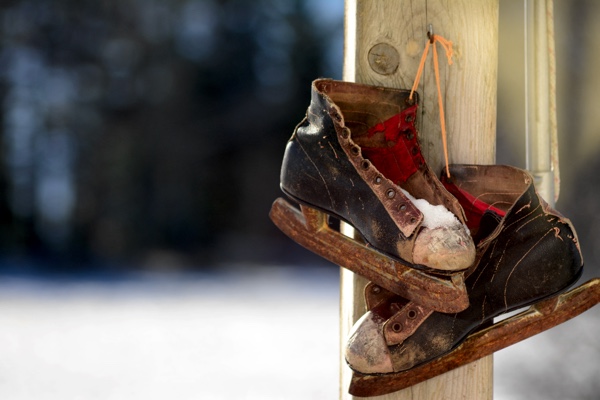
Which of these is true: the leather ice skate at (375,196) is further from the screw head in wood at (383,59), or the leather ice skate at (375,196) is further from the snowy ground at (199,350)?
the snowy ground at (199,350)

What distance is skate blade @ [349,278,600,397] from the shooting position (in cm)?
113

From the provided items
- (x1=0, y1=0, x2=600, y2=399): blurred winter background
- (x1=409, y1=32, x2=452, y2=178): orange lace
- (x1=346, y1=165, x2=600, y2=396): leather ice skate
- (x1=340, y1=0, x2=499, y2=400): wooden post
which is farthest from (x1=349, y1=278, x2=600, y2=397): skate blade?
(x1=0, y1=0, x2=600, y2=399): blurred winter background

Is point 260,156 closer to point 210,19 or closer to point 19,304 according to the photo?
point 210,19

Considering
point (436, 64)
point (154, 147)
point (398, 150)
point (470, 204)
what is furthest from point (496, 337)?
point (154, 147)

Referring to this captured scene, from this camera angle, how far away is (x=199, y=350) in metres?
3.88

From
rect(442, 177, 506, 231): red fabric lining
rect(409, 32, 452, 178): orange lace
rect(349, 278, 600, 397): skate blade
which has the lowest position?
rect(349, 278, 600, 397): skate blade

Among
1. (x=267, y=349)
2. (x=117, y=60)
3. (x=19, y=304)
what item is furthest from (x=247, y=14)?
(x=267, y=349)

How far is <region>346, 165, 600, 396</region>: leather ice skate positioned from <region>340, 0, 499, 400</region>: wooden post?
0.12 metres

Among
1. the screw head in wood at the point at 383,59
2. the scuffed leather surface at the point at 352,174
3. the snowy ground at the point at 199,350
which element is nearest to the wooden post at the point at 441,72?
the screw head in wood at the point at 383,59

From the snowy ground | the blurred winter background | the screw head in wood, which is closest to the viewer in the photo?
the screw head in wood

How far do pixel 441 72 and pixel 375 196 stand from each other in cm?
33

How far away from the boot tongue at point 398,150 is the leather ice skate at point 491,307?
0.15 metres

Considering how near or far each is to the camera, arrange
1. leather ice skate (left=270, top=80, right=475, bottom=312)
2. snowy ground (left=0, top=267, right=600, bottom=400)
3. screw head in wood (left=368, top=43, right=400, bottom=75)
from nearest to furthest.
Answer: leather ice skate (left=270, top=80, right=475, bottom=312) < screw head in wood (left=368, top=43, right=400, bottom=75) < snowy ground (left=0, top=267, right=600, bottom=400)

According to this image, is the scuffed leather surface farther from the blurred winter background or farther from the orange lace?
the blurred winter background
